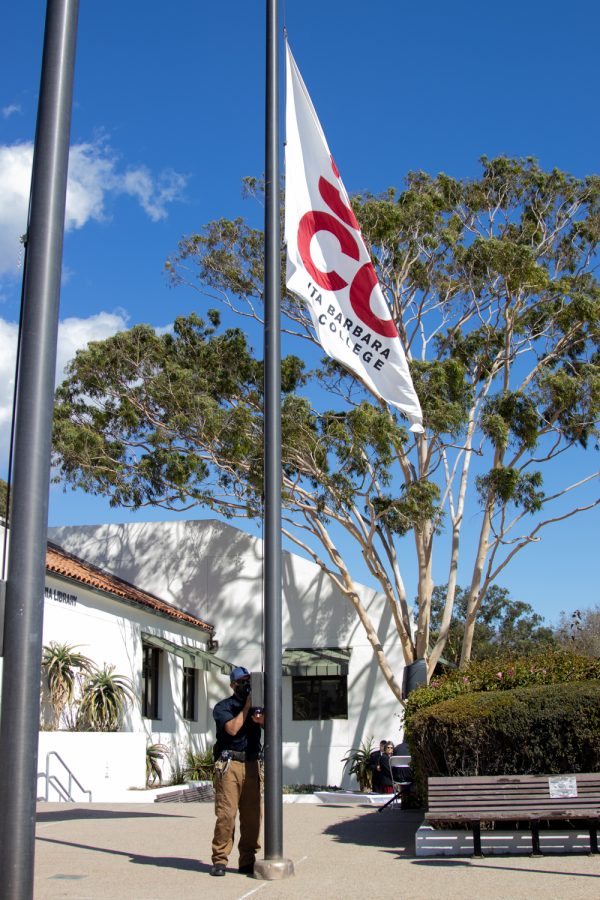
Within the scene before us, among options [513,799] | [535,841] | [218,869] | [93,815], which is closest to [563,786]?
[513,799]

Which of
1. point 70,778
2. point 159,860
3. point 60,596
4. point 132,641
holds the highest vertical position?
point 60,596

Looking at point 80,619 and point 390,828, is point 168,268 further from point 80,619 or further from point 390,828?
point 390,828

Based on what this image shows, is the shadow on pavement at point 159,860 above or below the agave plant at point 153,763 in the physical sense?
above

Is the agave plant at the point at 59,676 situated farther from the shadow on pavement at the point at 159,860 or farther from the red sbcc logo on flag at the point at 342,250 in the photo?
the red sbcc logo on flag at the point at 342,250

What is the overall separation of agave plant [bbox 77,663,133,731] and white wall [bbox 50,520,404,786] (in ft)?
25.4

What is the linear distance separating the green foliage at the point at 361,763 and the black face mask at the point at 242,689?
602 inches

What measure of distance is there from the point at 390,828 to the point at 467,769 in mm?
2746

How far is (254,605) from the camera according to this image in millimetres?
26750

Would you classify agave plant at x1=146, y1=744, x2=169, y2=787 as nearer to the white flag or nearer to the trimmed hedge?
the trimmed hedge

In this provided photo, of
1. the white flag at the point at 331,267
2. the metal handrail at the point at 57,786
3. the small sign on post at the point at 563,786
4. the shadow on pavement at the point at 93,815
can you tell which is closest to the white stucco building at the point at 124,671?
the metal handrail at the point at 57,786

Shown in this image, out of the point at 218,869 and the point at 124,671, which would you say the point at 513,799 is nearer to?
the point at 218,869

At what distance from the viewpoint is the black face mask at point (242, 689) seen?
328 inches

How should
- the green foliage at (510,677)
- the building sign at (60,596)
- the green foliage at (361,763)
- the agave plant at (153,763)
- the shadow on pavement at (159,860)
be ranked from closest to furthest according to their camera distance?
the shadow on pavement at (159,860), the green foliage at (510,677), the building sign at (60,596), the agave plant at (153,763), the green foliage at (361,763)

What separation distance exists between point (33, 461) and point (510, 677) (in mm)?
7145
